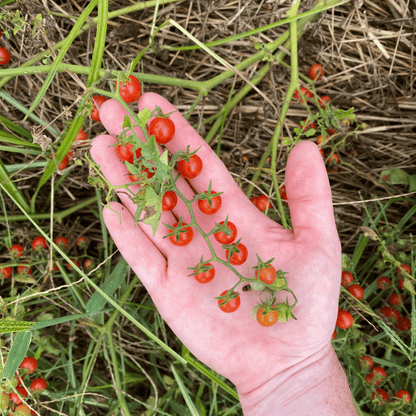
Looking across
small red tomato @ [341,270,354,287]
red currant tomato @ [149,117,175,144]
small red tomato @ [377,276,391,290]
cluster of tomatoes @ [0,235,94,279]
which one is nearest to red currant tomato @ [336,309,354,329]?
small red tomato @ [341,270,354,287]

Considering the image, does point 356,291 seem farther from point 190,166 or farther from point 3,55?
point 3,55

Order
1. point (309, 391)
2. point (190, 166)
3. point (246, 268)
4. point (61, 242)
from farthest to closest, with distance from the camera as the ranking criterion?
1. point (61, 242)
2. point (246, 268)
3. point (309, 391)
4. point (190, 166)

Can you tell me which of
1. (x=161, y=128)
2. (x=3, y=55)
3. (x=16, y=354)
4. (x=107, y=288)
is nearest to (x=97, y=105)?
(x=161, y=128)

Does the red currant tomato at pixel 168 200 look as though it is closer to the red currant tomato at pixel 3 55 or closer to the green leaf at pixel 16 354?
the green leaf at pixel 16 354

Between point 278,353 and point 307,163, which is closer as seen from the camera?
point 307,163

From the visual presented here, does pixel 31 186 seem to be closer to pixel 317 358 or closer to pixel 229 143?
pixel 229 143

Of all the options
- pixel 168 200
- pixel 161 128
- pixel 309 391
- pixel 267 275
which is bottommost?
pixel 309 391

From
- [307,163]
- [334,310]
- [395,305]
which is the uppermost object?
[307,163]

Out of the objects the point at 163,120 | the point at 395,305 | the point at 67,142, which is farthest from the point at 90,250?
the point at 395,305
